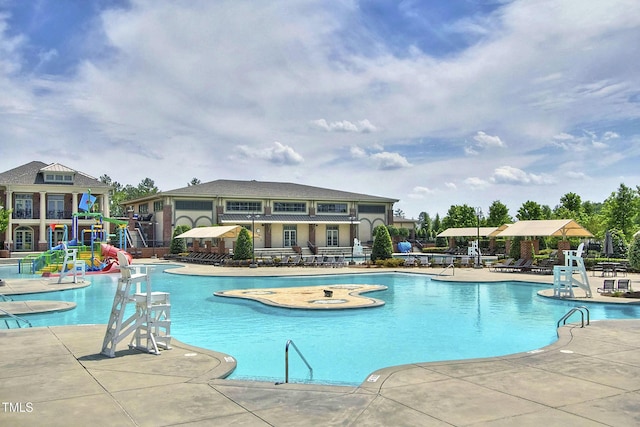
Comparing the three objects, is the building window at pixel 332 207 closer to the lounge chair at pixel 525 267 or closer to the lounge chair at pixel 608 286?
the lounge chair at pixel 525 267

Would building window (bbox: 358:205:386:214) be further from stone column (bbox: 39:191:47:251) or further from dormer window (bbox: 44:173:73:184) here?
stone column (bbox: 39:191:47:251)

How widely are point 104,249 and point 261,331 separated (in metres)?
22.6

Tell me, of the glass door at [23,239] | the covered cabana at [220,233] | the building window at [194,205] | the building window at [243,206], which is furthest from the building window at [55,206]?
the building window at [243,206]

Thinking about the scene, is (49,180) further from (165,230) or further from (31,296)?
(31,296)

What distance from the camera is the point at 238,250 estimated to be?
1499 inches

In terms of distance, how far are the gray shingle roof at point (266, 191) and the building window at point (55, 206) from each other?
32.3ft

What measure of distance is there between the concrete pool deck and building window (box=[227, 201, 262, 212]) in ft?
155

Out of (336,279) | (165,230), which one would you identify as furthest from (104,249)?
(165,230)

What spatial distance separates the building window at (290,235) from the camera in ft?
194

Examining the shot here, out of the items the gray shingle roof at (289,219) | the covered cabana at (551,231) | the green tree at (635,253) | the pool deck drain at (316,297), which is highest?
the gray shingle roof at (289,219)

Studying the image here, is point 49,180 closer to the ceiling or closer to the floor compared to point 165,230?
closer to the ceiling

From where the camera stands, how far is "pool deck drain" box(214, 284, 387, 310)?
17.4 meters

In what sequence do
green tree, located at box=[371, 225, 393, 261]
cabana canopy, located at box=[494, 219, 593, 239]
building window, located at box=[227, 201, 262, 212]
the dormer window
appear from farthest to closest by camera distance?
building window, located at box=[227, 201, 262, 212]
the dormer window
green tree, located at box=[371, 225, 393, 261]
cabana canopy, located at box=[494, 219, 593, 239]

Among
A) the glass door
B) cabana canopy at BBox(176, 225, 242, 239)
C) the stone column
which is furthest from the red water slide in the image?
the glass door
